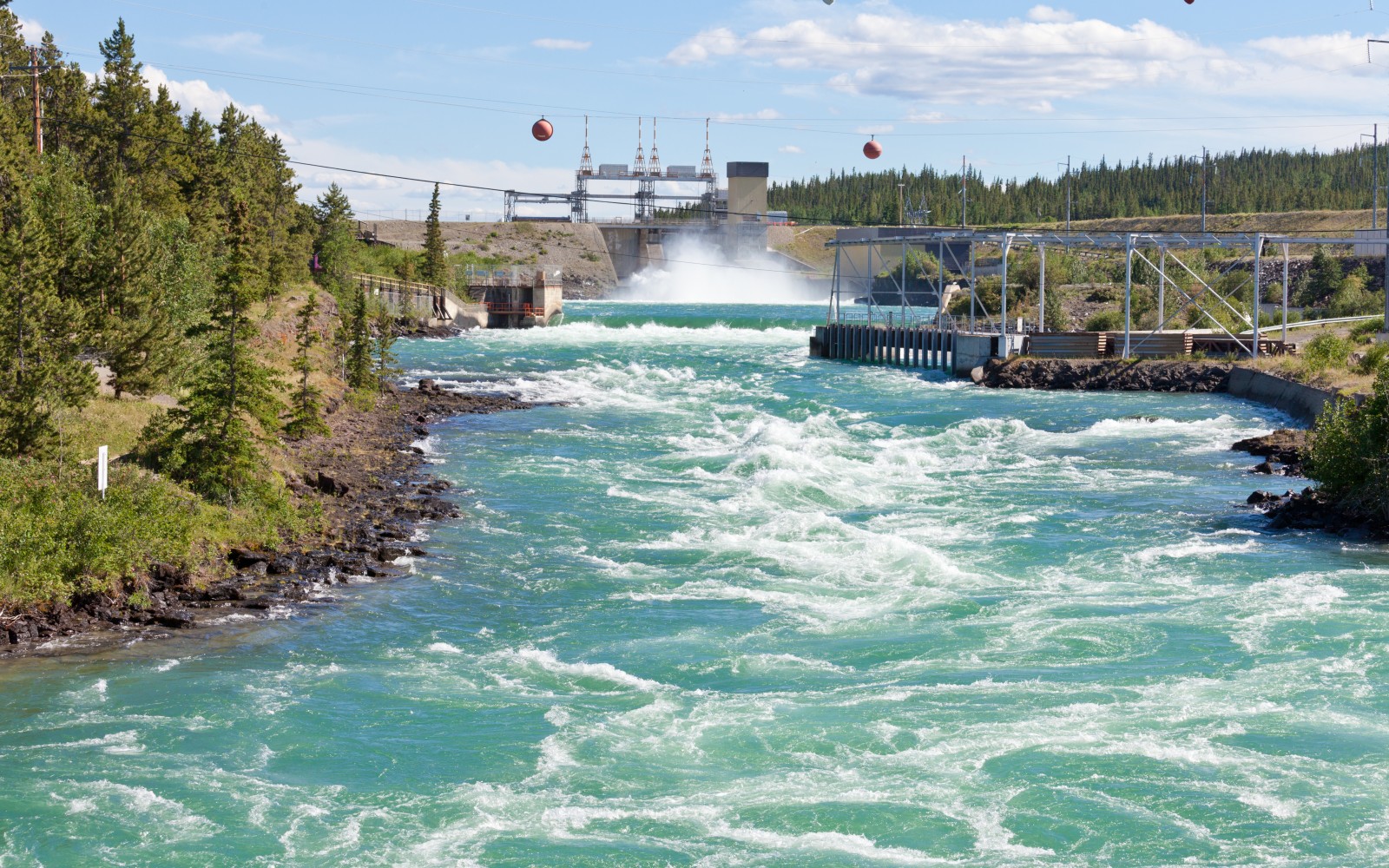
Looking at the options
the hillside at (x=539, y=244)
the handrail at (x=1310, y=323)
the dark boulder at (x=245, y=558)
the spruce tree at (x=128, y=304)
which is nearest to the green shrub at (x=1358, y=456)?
the dark boulder at (x=245, y=558)

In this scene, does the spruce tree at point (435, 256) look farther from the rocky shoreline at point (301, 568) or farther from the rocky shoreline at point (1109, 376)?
the rocky shoreline at point (301, 568)

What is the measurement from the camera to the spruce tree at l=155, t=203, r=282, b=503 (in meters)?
26.4

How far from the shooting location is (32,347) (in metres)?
26.2

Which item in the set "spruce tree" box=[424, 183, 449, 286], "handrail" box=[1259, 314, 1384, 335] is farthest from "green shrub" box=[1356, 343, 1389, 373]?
"spruce tree" box=[424, 183, 449, 286]

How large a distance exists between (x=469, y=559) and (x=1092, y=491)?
15871 millimetres

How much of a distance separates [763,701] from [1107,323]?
186ft

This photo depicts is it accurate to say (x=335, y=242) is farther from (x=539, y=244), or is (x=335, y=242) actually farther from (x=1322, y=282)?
(x=539, y=244)

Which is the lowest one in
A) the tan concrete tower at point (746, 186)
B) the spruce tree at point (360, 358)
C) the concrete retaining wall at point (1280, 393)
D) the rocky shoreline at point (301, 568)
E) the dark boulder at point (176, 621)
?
the dark boulder at point (176, 621)

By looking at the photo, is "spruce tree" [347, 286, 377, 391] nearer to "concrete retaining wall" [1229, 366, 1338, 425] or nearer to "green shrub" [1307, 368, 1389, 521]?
"green shrub" [1307, 368, 1389, 521]

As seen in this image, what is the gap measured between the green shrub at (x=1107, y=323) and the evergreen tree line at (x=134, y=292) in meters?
36.7

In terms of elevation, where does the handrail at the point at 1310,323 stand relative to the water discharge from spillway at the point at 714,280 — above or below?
below

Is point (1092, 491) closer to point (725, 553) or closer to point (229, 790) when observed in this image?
point (725, 553)

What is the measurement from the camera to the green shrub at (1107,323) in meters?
71.4

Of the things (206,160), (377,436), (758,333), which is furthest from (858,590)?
(758,333)
